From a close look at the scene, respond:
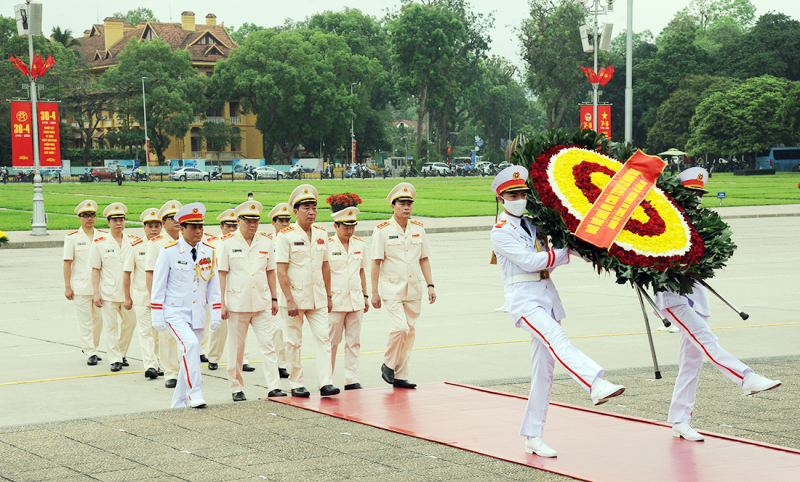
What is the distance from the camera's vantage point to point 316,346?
8352 mm

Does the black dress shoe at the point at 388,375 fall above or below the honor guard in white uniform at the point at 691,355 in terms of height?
below

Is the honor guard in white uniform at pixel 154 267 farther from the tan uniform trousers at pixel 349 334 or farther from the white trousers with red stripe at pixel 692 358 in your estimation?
the white trousers with red stripe at pixel 692 358

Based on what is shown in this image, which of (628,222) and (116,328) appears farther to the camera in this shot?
(116,328)

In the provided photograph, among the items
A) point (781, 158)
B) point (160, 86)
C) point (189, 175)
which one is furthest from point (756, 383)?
point (781, 158)

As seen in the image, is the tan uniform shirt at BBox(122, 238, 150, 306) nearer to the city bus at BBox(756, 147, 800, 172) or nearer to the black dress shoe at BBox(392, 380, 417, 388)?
the black dress shoe at BBox(392, 380, 417, 388)

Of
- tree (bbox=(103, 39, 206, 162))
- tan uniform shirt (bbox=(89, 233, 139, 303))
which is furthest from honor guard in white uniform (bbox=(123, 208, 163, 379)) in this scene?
tree (bbox=(103, 39, 206, 162))

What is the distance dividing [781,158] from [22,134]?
71.6m

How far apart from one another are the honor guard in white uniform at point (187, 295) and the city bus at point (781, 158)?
3219 inches

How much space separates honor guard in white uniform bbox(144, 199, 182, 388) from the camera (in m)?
8.91

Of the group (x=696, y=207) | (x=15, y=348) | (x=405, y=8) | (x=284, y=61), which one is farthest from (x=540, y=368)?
(x=405, y=8)

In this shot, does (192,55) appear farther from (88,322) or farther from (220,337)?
(220,337)

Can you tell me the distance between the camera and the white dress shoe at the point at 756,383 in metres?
6.02

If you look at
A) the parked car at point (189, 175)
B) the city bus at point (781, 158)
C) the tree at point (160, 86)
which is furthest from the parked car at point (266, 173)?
the city bus at point (781, 158)

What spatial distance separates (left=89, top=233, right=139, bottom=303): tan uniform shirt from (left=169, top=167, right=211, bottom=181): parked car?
6610 centimetres
